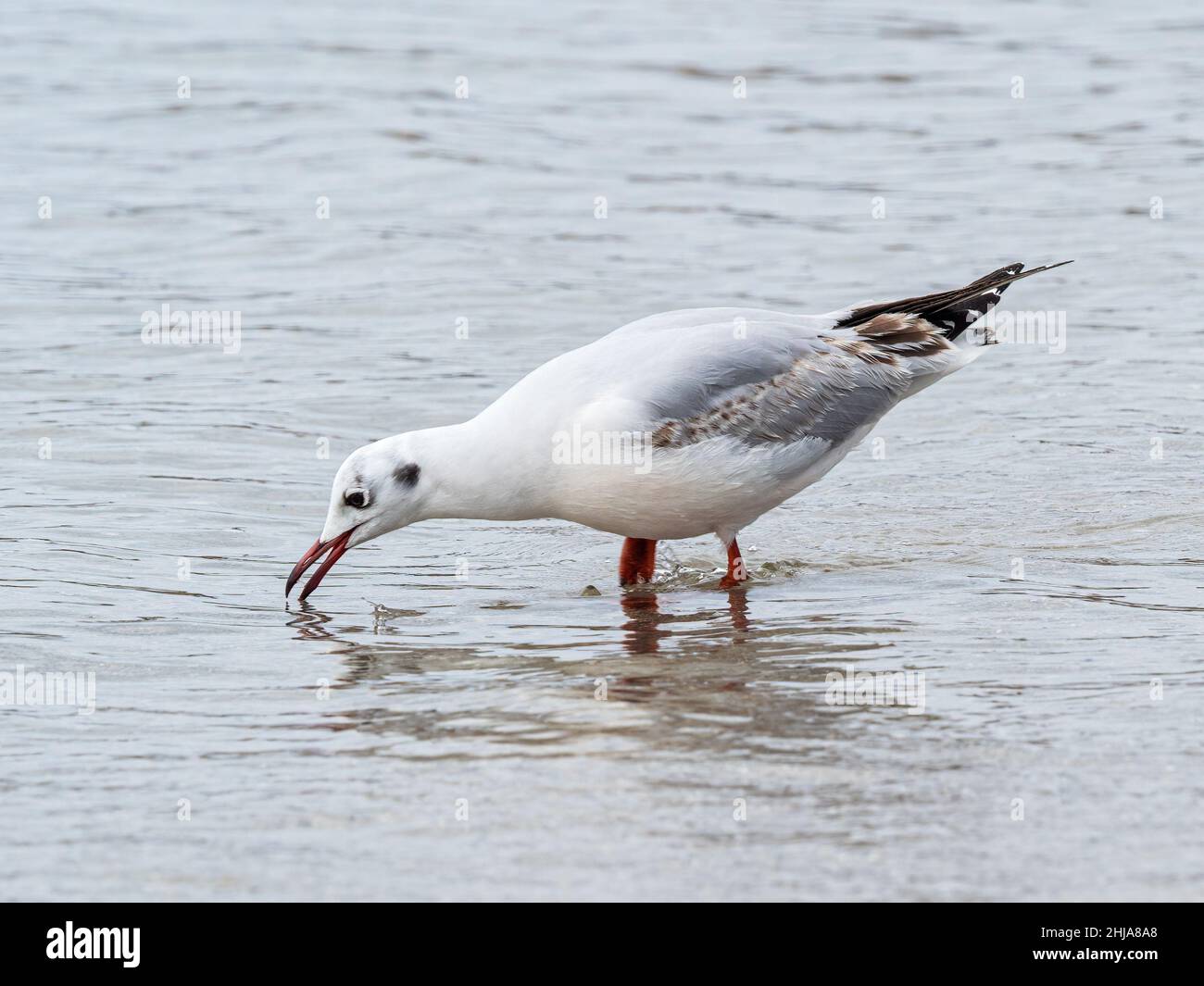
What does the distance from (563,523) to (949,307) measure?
7.12 feet

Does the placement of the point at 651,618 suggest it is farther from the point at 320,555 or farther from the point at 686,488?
the point at 320,555

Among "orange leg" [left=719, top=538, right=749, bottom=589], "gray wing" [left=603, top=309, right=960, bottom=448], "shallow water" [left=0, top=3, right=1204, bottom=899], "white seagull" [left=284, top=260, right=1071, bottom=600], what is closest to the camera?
"shallow water" [left=0, top=3, right=1204, bottom=899]

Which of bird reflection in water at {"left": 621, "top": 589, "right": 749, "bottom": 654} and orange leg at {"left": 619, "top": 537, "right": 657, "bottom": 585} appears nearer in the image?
bird reflection in water at {"left": 621, "top": 589, "right": 749, "bottom": 654}

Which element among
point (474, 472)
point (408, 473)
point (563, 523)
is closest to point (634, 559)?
point (474, 472)

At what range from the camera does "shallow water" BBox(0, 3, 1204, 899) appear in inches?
191

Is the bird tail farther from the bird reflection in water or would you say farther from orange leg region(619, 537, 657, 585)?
the bird reflection in water

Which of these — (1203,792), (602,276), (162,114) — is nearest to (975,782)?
(1203,792)

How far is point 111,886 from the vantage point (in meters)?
4.54

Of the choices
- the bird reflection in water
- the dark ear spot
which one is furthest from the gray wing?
the dark ear spot

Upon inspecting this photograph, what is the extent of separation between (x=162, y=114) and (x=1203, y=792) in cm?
1571

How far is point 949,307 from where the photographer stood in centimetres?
827

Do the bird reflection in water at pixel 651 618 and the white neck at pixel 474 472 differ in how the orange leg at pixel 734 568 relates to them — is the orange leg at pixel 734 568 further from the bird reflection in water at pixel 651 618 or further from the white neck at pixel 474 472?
the white neck at pixel 474 472

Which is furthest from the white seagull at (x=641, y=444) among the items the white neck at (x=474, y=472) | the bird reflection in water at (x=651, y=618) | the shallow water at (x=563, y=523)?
the shallow water at (x=563, y=523)

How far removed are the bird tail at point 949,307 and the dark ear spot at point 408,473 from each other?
7.12ft
